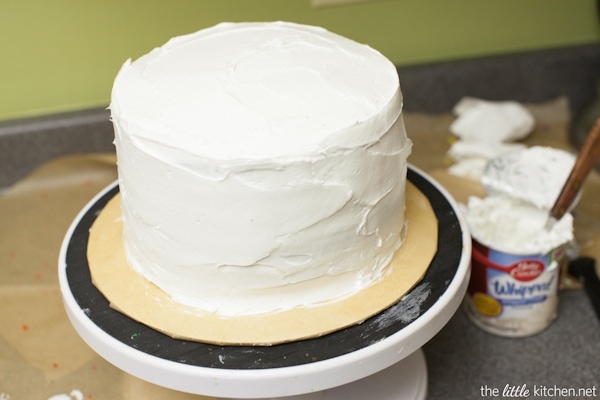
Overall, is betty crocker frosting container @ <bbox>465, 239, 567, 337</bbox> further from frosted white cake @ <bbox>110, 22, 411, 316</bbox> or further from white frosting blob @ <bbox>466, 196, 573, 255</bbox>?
frosted white cake @ <bbox>110, 22, 411, 316</bbox>

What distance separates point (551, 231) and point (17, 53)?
1078mm

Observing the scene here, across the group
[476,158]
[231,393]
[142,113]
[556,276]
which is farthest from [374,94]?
[476,158]

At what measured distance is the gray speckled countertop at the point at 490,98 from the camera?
3.61 ft

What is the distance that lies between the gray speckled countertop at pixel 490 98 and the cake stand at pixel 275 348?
31 centimetres

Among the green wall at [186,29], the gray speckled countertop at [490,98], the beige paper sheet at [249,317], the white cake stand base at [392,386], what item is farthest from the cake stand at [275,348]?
the green wall at [186,29]

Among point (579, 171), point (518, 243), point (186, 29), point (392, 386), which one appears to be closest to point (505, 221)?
point (518, 243)

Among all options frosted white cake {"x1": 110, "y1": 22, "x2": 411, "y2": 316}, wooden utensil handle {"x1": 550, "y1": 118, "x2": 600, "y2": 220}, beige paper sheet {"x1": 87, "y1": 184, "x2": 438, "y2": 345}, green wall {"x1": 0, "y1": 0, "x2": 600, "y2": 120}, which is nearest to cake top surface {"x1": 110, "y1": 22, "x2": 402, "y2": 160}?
frosted white cake {"x1": 110, "y1": 22, "x2": 411, "y2": 316}

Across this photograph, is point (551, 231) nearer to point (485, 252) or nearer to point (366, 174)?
point (485, 252)

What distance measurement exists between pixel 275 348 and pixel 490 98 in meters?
1.06

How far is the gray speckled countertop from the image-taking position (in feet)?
3.61

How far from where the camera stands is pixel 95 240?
0.96 m

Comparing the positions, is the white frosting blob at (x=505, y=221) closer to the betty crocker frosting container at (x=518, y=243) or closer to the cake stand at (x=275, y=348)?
the betty crocker frosting container at (x=518, y=243)

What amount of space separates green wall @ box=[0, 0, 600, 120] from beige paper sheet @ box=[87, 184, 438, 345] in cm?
57

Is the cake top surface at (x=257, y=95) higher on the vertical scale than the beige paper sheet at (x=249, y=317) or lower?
higher
